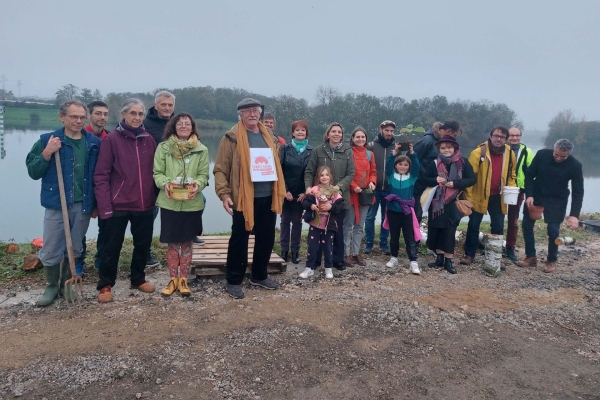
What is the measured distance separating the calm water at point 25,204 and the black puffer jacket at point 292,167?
379 centimetres

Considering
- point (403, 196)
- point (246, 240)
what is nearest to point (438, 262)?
point (403, 196)

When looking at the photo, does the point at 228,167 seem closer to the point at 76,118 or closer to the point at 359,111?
the point at 76,118

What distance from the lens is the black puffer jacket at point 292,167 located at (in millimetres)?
4773

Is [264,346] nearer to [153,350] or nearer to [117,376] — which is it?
[153,350]

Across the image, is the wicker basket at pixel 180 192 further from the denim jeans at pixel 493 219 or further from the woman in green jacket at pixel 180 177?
the denim jeans at pixel 493 219

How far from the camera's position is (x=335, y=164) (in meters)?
4.67

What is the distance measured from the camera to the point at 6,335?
305 cm

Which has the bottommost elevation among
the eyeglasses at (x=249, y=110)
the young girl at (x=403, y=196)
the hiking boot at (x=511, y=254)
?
the hiking boot at (x=511, y=254)

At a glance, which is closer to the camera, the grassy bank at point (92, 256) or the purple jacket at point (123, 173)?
the purple jacket at point (123, 173)

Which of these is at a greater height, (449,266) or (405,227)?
(405,227)

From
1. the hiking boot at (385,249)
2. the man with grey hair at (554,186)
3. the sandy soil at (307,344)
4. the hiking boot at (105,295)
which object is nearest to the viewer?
the sandy soil at (307,344)

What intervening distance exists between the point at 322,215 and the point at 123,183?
2.11 meters

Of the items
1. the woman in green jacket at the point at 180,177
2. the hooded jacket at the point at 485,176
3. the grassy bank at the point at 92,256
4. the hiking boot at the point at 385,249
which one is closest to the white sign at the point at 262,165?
the woman in green jacket at the point at 180,177

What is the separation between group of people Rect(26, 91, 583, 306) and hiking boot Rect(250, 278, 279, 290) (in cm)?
2
